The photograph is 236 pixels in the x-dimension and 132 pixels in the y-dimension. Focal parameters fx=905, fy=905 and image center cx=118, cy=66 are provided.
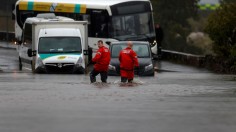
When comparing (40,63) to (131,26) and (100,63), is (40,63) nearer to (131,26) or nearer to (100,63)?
(100,63)

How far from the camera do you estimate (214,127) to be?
13.9 metres

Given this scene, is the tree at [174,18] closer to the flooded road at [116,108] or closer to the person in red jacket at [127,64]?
the person in red jacket at [127,64]

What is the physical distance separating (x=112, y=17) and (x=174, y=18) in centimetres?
2901

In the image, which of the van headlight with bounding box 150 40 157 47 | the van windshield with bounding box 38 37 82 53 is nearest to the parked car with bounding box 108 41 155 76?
the van windshield with bounding box 38 37 82 53

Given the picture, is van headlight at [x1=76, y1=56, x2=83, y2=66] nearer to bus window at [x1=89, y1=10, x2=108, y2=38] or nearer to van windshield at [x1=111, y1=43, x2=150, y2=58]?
van windshield at [x1=111, y1=43, x2=150, y2=58]

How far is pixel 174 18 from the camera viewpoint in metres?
71.2

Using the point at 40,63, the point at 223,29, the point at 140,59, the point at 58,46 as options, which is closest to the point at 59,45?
the point at 58,46

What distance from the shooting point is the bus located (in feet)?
140

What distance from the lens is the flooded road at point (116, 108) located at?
14.0 meters

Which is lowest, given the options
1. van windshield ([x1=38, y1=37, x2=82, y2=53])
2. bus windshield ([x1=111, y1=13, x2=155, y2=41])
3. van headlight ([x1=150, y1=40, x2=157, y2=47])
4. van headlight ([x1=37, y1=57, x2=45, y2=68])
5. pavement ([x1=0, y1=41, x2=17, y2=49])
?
pavement ([x1=0, y1=41, x2=17, y2=49])

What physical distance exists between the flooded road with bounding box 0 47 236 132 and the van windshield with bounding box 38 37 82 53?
37.6 ft

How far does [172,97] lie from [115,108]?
338 centimetres

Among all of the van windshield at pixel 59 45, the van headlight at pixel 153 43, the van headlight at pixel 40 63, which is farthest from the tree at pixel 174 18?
the van headlight at pixel 40 63

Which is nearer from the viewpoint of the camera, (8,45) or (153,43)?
(153,43)
